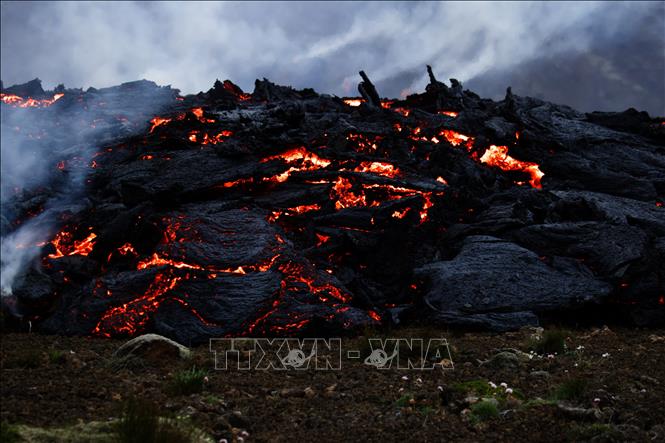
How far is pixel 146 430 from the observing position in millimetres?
6262

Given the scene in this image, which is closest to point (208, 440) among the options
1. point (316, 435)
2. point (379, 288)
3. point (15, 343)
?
point (316, 435)

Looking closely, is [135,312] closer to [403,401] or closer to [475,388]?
[403,401]

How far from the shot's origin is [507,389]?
10.0 meters

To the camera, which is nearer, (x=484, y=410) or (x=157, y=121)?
(x=484, y=410)

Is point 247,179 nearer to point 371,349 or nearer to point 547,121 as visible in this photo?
point 371,349

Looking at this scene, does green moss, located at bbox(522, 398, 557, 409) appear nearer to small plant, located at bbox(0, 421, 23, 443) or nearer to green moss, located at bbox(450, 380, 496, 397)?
green moss, located at bbox(450, 380, 496, 397)

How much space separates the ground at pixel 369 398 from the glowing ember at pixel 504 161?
1964cm

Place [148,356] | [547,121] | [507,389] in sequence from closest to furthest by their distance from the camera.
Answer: [507,389] < [148,356] < [547,121]

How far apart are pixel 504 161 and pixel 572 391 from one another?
24.7 m

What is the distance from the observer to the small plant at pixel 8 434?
20.8ft

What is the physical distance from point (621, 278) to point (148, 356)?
1621 cm

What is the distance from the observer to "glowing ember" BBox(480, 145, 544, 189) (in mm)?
31812

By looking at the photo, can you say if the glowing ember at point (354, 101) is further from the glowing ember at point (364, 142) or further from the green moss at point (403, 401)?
the green moss at point (403, 401)

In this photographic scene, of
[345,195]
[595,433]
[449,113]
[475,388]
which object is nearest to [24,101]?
[345,195]
